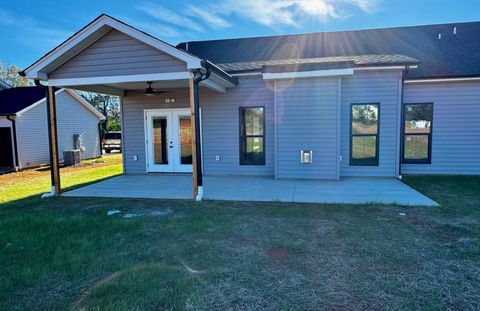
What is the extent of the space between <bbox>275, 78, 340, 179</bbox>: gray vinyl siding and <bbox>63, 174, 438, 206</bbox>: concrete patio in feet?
1.54

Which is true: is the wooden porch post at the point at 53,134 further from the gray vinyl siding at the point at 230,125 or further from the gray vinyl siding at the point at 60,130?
the gray vinyl siding at the point at 60,130

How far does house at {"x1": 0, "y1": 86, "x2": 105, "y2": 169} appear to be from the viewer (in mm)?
13273

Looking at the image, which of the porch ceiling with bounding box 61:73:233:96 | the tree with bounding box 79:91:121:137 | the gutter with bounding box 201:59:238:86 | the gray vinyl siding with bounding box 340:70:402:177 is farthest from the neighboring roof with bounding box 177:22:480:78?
the tree with bounding box 79:91:121:137

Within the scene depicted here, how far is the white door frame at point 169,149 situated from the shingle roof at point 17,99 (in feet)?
22.4

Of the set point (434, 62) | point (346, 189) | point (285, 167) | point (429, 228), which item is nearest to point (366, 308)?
point (429, 228)

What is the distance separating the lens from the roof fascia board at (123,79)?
6574mm

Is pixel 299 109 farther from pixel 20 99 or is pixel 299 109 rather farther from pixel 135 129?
pixel 20 99

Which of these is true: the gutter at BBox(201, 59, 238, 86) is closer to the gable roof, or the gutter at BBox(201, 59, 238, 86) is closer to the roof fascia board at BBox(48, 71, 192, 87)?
the roof fascia board at BBox(48, 71, 192, 87)

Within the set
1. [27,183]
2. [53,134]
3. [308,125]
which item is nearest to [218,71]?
[308,125]

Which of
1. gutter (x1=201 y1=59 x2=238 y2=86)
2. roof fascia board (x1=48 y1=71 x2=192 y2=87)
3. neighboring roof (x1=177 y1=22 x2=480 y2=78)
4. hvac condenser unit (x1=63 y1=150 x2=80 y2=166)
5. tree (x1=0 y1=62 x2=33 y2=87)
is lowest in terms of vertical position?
hvac condenser unit (x1=63 y1=150 x2=80 y2=166)

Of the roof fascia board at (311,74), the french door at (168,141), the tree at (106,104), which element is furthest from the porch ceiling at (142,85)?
the tree at (106,104)

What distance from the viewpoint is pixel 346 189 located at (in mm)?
7457

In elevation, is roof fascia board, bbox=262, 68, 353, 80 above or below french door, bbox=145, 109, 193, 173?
above

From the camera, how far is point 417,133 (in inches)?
368
